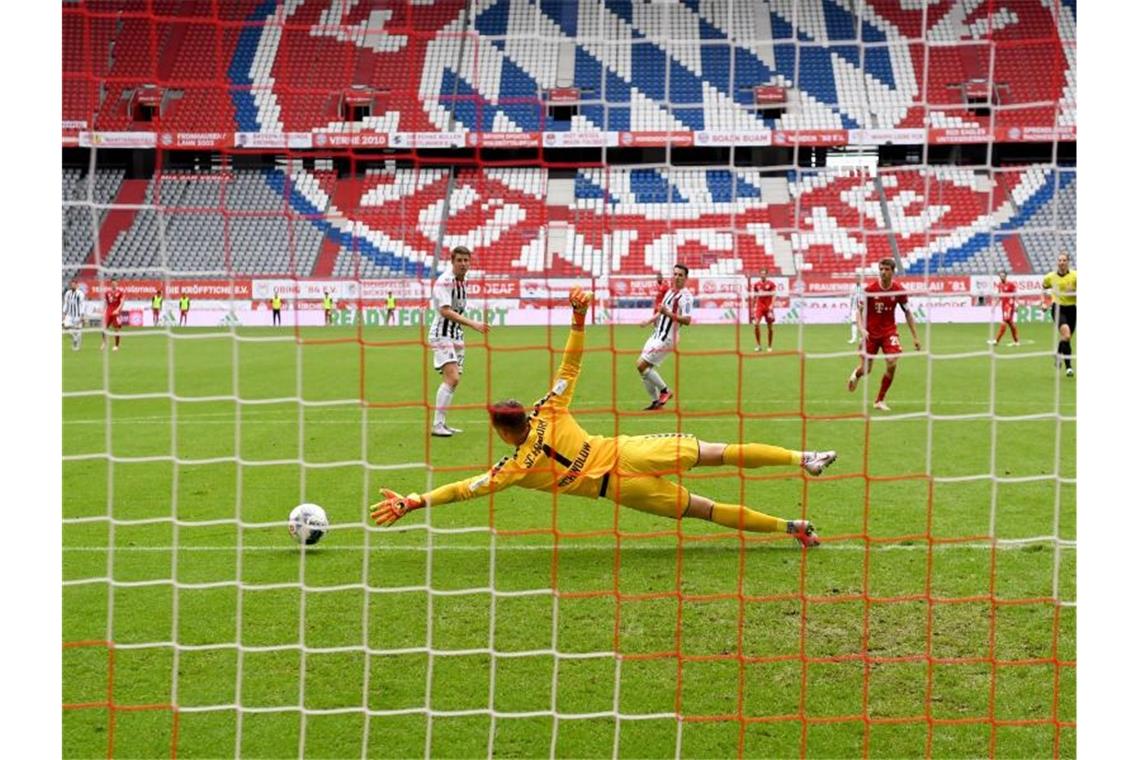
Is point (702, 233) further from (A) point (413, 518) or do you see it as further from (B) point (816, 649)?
(B) point (816, 649)

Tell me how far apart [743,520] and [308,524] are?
2.85 metres

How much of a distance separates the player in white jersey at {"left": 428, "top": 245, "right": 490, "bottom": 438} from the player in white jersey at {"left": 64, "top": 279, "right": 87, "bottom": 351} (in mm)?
16366

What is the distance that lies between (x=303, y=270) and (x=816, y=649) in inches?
550

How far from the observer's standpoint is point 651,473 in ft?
20.5

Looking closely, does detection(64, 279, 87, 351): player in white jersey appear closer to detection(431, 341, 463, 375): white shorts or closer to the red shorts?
detection(431, 341, 463, 375): white shorts

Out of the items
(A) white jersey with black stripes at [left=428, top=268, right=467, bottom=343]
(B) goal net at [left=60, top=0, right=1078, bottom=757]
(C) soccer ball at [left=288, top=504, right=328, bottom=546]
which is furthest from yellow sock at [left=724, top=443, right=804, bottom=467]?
(A) white jersey with black stripes at [left=428, top=268, right=467, bottom=343]

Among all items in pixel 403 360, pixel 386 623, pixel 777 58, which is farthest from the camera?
pixel 403 360

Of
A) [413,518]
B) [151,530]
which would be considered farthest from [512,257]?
[151,530]

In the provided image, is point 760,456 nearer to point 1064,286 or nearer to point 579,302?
point 579,302

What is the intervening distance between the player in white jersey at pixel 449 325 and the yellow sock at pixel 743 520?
4.57 meters

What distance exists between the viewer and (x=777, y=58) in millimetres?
12500

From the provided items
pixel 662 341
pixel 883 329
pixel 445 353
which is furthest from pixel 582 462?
pixel 883 329

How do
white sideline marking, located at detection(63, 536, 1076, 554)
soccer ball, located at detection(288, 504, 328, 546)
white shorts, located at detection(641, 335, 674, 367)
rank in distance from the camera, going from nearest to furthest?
soccer ball, located at detection(288, 504, 328, 546)
white sideline marking, located at detection(63, 536, 1076, 554)
white shorts, located at detection(641, 335, 674, 367)

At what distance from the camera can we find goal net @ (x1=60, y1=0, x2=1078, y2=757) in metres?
4.65
